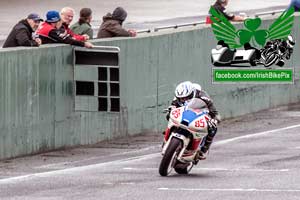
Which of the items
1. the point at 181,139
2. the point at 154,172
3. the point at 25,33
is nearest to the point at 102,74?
the point at 25,33

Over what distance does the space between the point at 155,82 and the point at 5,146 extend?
530 cm

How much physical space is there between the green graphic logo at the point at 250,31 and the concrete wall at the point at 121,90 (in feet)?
2.21

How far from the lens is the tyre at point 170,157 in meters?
16.8

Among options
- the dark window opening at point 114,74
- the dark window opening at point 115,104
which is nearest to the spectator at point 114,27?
the dark window opening at point 114,74

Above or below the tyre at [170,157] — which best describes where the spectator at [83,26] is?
above

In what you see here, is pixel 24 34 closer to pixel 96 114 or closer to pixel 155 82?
pixel 96 114

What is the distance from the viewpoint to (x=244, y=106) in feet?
91.8

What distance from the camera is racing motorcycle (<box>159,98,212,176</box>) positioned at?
16.9 meters

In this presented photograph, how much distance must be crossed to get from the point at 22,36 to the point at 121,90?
118 inches

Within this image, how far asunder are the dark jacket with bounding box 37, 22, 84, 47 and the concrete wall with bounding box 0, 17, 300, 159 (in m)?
0.16

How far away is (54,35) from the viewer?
67.7ft

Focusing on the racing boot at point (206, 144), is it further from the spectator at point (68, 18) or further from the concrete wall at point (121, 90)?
the spectator at point (68, 18)

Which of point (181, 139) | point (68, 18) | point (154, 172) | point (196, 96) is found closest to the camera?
point (181, 139)

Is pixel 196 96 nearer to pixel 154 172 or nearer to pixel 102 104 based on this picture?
pixel 154 172
